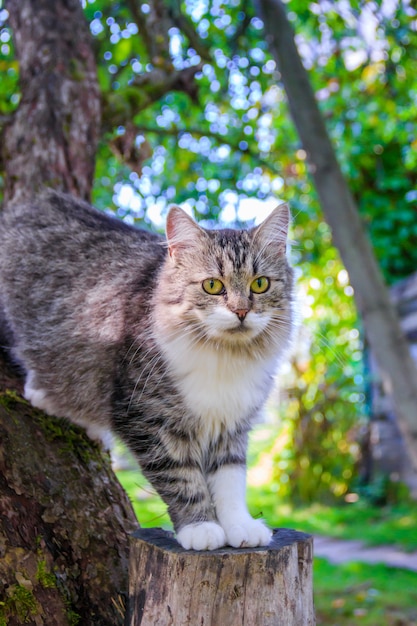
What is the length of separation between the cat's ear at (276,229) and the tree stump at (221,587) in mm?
1004

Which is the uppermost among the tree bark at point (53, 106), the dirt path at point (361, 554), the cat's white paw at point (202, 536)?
the tree bark at point (53, 106)

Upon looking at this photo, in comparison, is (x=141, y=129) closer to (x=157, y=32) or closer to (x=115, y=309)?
(x=157, y=32)

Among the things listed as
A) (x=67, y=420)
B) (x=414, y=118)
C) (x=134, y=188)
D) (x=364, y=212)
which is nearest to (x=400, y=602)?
(x=67, y=420)

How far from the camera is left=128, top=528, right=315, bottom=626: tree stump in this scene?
1.55 meters

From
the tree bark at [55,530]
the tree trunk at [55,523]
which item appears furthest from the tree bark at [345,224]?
the tree bark at [55,530]

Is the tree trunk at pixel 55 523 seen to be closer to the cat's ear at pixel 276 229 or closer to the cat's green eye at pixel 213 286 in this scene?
the cat's green eye at pixel 213 286

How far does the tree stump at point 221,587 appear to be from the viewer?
1.55 meters

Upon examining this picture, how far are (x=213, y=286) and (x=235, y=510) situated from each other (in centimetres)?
70

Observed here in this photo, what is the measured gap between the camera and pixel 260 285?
2.08 metres

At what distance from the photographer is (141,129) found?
3.95 meters

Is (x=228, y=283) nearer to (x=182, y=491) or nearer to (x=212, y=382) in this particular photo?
(x=212, y=382)

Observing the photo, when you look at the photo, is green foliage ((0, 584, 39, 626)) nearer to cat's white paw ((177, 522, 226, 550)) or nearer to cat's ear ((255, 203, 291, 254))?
cat's white paw ((177, 522, 226, 550))

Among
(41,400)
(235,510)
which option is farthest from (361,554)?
(41,400)

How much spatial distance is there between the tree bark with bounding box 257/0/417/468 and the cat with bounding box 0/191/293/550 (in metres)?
1.82
